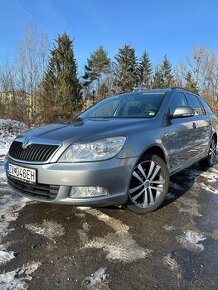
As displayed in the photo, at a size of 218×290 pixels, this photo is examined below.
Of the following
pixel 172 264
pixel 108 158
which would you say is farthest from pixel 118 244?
pixel 108 158

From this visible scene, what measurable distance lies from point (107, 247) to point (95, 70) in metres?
44.7

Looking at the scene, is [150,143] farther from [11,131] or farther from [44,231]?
[11,131]

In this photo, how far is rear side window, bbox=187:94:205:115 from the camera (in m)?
5.58

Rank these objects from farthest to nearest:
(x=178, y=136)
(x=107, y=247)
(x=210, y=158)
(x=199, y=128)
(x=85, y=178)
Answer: (x=210, y=158), (x=199, y=128), (x=178, y=136), (x=85, y=178), (x=107, y=247)

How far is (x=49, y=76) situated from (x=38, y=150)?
93.0 feet

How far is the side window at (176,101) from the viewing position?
454 centimetres

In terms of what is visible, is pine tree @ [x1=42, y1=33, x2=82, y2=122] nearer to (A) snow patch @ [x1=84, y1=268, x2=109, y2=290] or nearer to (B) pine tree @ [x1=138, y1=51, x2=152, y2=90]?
(B) pine tree @ [x1=138, y1=51, x2=152, y2=90]

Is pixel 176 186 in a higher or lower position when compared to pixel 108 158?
lower

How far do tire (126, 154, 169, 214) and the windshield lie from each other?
0.70 metres

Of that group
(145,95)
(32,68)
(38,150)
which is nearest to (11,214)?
(38,150)

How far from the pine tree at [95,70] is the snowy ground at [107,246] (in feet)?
134

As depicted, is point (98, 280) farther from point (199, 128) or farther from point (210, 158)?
point (210, 158)

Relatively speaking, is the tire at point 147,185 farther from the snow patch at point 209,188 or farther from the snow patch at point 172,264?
the snow patch at point 209,188

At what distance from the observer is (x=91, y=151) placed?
3.19 meters
